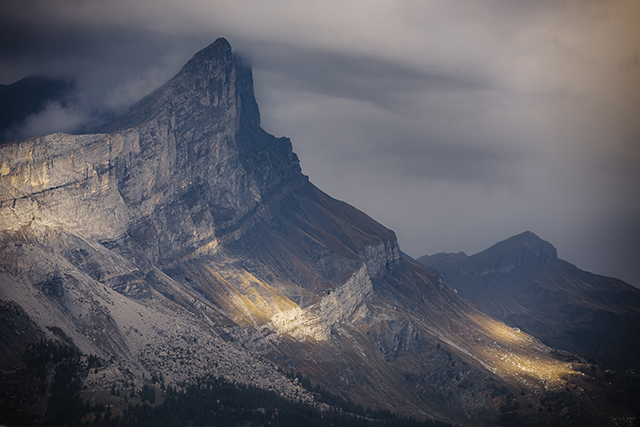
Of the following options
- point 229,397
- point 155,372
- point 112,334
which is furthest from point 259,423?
point 112,334

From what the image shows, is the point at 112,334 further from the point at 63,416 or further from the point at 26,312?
the point at 63,416

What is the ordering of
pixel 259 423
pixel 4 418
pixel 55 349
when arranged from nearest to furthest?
1. pixel 4 418
2. pixel 55 349
3. pixel 259 423

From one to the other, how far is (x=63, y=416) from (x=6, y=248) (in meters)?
71.2

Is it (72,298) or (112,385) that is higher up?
(72,298)

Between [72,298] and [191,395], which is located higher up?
[72,298]

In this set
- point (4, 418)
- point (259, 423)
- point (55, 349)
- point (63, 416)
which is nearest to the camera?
point (4, 418)

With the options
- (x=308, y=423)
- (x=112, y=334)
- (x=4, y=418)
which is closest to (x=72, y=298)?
(x=112, y=334)

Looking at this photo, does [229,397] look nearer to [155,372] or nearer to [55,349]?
[155,372]

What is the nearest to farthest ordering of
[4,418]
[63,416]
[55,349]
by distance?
[4,418] < [63,416] < [55,349]

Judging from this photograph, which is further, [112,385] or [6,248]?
[6,248]

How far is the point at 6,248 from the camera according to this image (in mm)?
197750

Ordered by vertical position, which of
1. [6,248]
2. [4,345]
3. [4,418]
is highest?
[6,248]

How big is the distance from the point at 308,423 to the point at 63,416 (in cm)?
7807

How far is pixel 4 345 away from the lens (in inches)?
6265
